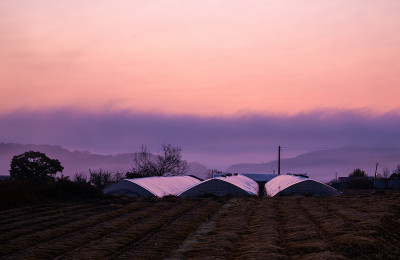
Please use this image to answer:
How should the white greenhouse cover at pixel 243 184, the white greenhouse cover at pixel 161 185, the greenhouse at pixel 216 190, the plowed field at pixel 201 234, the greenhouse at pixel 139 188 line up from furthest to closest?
the white greenhouse cover at pixel 243 184 < the white greenhouse cover at pixel 161 185 < the greenhouse at pixel 139 188 < the greenhouse at pixel 216 190 < the plowed field at pixel 201 234

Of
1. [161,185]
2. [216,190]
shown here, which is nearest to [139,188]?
[161,185]

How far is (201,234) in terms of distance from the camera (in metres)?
16.2

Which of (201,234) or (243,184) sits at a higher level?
(243,184)

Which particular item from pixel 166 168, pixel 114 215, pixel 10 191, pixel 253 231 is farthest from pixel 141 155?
pixel 253 231

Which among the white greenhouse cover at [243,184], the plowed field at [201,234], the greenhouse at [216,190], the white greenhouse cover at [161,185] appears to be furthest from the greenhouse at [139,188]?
the plowed field at [201,234]

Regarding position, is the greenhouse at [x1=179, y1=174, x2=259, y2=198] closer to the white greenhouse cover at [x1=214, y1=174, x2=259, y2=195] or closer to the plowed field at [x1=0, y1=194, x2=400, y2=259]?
the white greenhouse cover at [x1=214, y1=174, x2=259, y2=195]

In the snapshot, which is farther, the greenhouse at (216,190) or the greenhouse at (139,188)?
the greenhouse at (139,188)

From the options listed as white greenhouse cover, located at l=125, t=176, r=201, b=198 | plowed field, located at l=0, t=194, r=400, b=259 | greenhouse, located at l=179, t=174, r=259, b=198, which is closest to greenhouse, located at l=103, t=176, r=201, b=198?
white greenhouse cover, located at l=125, t=176, r=201, b=198

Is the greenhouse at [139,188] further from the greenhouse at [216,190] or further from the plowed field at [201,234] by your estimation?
the plowed field at [201,234]

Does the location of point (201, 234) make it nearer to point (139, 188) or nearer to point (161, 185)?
point (139, 188)

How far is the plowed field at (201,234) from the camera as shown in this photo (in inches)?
499

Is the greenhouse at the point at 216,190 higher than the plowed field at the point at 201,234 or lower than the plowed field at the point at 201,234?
higher

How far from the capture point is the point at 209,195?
34375 mm

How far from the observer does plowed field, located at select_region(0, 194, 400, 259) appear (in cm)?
1266
